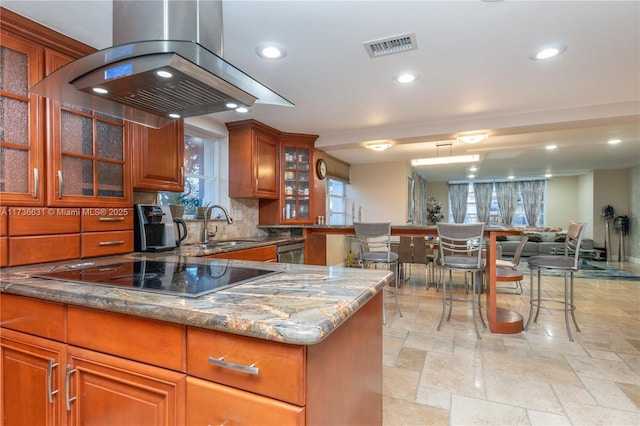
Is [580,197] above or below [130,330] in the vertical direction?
above

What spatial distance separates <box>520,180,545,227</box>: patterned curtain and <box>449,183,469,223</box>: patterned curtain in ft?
5.75

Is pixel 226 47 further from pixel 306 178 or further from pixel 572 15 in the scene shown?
pixel 306 178

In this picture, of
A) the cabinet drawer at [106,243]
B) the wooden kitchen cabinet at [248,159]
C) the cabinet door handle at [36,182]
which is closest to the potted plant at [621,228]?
the wooden kitchen cabinet at [248,159]

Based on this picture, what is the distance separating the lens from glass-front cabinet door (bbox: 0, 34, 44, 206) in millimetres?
1610

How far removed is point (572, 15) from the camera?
1.84m

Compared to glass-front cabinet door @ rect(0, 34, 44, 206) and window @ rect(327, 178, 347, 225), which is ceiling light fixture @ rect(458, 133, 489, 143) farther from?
glass-front cabinet door @ rect(0, 34, 44, 206)

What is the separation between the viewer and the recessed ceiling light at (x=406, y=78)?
2605mm

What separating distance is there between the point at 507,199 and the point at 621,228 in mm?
3108

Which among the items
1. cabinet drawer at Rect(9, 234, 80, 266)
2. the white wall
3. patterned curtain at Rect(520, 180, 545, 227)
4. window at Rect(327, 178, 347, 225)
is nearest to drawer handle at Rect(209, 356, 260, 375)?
cabinet drawer at Rect(9, 234, 80, 266)

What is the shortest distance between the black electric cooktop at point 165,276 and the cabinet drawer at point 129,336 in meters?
0.12

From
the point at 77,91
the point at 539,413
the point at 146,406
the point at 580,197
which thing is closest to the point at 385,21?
the point at 77,91

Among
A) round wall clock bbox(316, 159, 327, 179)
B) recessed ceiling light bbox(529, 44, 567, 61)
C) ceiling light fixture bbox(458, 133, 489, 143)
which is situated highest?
recessed ceiling light bbox(529, 44, 567, 61)

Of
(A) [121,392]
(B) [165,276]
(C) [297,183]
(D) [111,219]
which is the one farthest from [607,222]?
(A) [121,392]

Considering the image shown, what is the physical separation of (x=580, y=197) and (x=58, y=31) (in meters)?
12.3
